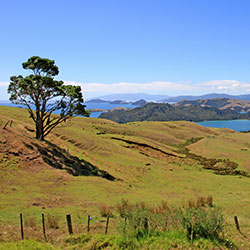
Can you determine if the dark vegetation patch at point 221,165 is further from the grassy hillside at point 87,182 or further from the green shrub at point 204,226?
the green shrub at point 204,226

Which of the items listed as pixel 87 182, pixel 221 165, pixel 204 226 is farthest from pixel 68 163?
pixel 221 165

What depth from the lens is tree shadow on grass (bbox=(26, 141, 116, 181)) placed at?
79.6 feet

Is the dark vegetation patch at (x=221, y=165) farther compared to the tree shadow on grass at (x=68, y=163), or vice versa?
the dark vegetation patch at (x=221, y=165)

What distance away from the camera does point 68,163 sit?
25.9 meters

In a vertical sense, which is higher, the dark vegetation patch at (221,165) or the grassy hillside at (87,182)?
the grassy hillside at (87,182)

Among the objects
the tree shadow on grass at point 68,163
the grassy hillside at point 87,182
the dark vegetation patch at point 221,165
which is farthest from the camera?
the dark vegetation patch at point 221,165

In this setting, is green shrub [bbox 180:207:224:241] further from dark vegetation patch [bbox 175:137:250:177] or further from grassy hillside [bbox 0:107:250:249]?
dark vegetation patch [bbox 175:137:250:177]

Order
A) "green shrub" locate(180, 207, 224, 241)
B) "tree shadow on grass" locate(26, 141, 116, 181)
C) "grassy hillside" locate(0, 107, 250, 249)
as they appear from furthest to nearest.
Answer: "tree shadow on grass" locate(26, 141, 116, 181)
"grassy hillside" locate(0, 107, 250, 249)
"green shrub" locate(180, 207, 224, 241)

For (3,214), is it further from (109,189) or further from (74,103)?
(74,103)

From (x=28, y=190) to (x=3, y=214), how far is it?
4.70 meters

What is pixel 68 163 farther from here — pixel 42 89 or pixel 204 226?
pixel 204 226

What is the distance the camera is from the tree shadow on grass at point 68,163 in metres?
24.3

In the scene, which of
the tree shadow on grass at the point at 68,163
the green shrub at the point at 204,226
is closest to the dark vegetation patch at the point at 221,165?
the tree shadow on grass at the point at 68,163

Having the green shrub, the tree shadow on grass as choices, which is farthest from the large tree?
the green shrub
